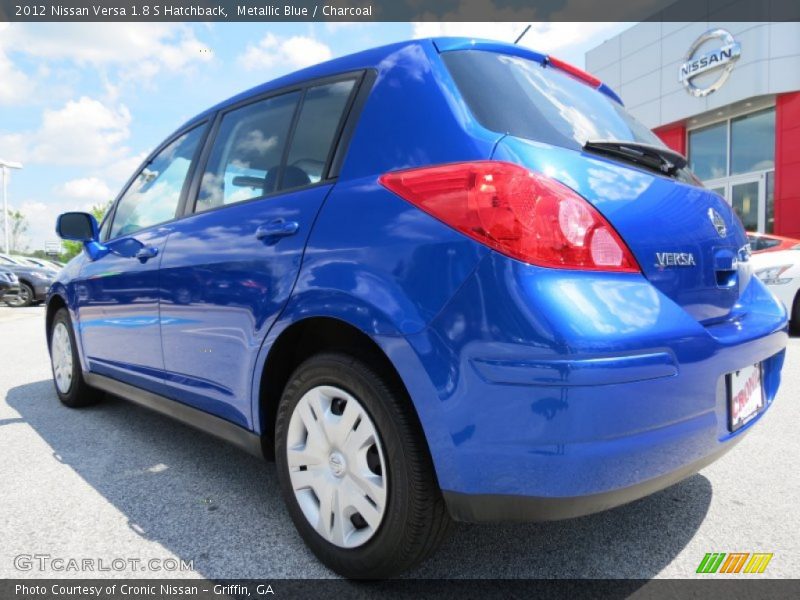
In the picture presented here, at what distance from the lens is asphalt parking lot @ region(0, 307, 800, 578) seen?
191 centimetres

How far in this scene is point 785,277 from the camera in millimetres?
6883

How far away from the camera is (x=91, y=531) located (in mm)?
2184

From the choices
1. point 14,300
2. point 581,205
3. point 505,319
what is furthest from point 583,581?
point 14,300

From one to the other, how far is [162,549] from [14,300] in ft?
50.5

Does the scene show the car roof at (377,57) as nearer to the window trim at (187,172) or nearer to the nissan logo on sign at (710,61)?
the window trim at (187,172)

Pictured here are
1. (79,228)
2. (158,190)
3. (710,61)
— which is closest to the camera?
(158,190)

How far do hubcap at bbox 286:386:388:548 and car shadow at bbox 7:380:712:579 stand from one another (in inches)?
8.6

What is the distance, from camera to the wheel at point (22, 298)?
14.4 m

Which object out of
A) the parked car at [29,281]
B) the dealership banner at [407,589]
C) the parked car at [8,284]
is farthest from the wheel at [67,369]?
the parked car at [29,281]

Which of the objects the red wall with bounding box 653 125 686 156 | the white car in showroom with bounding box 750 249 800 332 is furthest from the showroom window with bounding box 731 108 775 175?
the white car in showroom with bounding box 750 249 800 332

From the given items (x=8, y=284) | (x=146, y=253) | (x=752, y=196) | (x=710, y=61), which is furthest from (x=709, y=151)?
(x=8, y=284)

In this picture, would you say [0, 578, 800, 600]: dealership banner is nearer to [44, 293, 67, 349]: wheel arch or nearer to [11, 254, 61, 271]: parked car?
[44, 293, 67, 349]: wheel arch

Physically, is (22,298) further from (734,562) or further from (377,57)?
(734,562)

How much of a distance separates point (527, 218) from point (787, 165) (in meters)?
16.5
